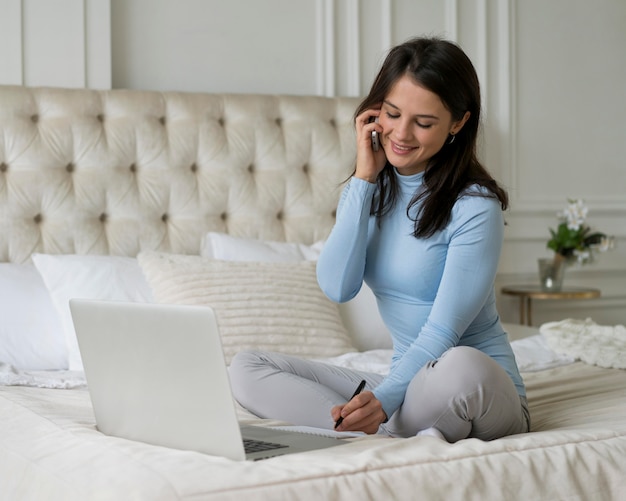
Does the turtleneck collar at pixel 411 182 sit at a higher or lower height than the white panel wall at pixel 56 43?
lower

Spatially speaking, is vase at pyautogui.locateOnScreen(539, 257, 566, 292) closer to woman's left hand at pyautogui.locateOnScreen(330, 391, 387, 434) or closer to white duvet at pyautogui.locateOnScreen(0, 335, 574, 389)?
white duvet at pyautogui.locateOnScreen(0, 335, 574, 389)

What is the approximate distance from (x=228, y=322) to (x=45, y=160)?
0.87 m

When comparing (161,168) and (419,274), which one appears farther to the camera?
(161,168)

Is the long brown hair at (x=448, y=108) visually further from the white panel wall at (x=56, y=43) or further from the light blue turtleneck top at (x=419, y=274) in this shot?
the white panel wall at (x=56, y=43)

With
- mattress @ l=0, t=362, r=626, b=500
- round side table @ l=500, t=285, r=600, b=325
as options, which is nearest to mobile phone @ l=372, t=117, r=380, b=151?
mattress @ l=0, t=362, r=626, b=500

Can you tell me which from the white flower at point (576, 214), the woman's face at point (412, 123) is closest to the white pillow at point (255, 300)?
the woman's face at point (412, 123)

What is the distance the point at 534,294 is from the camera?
3.44m

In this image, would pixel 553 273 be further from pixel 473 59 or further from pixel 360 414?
pixel 360 414

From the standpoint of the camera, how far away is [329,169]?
3.15 m

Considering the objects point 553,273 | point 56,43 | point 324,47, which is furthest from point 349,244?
point 553,273

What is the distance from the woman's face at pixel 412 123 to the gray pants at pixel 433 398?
0.41m

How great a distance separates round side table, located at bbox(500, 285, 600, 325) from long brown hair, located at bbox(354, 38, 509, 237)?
1.74 m

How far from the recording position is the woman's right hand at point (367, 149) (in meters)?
1.81

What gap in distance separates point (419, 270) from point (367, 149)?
0.26m
